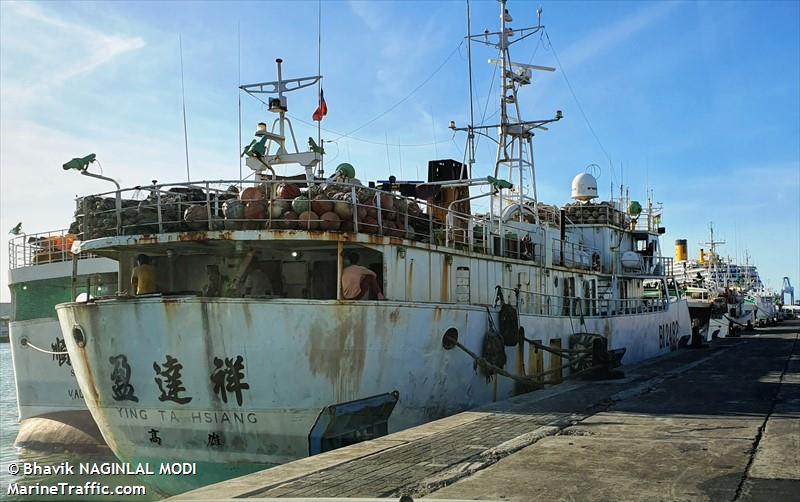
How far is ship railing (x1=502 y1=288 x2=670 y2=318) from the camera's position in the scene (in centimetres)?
1828

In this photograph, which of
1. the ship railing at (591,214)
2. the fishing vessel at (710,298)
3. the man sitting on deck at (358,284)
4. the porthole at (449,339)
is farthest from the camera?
the fishing vessel at (710,298)

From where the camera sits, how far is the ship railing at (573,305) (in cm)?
1828

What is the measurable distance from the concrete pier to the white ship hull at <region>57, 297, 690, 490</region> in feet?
6.17

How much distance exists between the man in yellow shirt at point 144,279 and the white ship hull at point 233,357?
45.0 inches

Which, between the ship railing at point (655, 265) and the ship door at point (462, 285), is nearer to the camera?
the ship door at point (462, 285)

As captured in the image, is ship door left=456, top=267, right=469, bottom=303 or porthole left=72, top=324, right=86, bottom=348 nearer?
porthole left=72, top=324, right=86, bottom=348

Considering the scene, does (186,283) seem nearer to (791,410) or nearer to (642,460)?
(642,460)

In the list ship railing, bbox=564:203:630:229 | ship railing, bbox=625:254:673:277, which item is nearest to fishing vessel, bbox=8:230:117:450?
ship railing, bbox=564:203:630:229

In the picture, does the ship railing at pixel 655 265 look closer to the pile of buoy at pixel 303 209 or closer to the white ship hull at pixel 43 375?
the pile of buoy at pixel 303 209

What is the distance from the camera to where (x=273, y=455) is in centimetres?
1104

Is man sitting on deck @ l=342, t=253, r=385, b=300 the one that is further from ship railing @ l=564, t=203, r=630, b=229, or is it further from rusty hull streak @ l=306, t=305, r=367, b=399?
ship railing @ l=564, t=203, r=630, b=229

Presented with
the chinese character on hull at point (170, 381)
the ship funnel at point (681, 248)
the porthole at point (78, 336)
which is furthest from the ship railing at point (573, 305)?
the ship funnel at point (681, 248)

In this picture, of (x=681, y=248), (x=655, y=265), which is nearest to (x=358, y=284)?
(x=655, y=265)

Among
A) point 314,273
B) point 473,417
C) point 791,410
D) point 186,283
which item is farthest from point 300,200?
point 791,410
